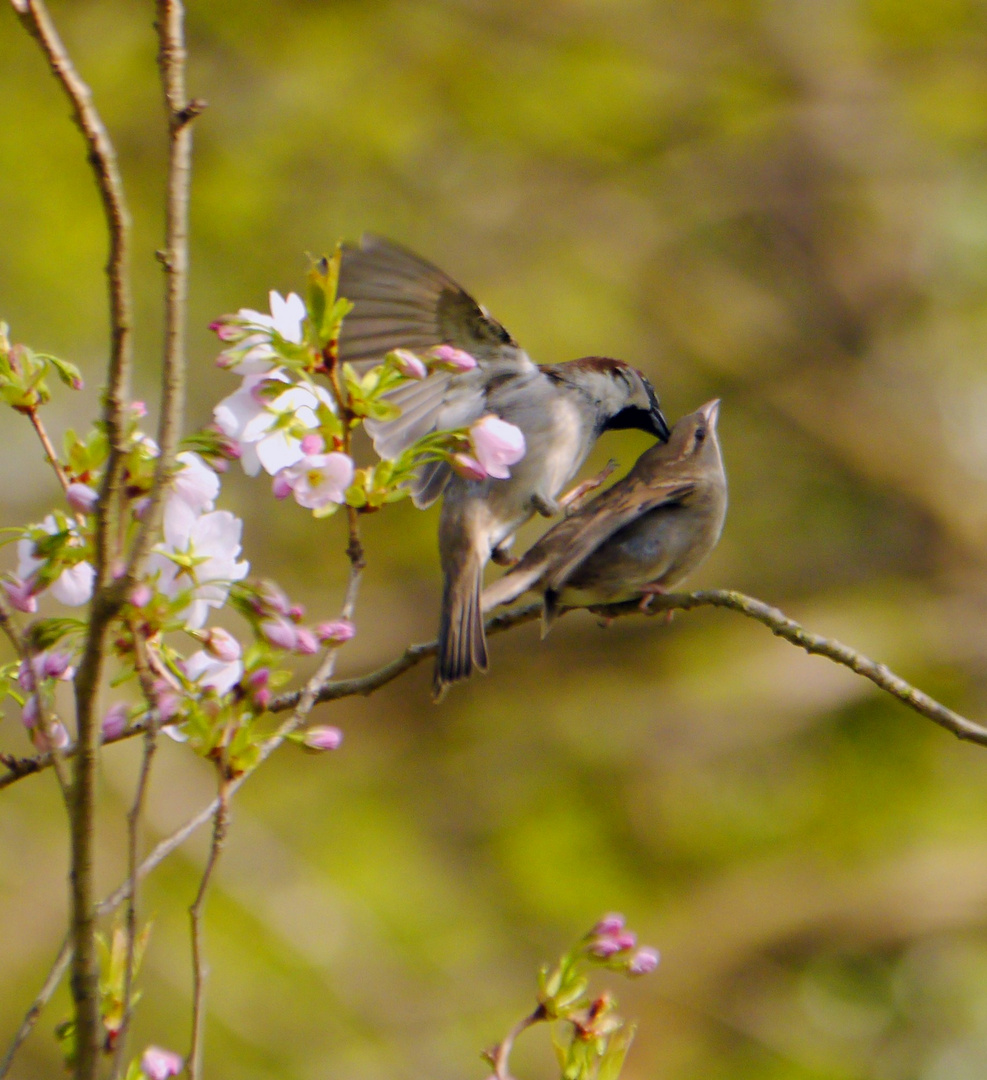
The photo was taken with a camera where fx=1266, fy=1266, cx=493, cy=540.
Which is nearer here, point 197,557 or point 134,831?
point 134,831

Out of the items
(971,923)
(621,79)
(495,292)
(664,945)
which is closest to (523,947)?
(664,945)

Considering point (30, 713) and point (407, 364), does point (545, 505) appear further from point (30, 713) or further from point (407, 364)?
point (30, 713)

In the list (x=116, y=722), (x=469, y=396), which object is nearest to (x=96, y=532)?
(x=116, y=722)

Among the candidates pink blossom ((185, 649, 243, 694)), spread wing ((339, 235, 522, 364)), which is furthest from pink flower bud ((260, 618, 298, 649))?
spread wing ((339, 235, 522, 364))

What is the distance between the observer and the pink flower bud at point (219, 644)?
6.45 feet

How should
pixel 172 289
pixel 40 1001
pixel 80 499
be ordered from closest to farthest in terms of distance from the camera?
pixel 172 289, pixel 40 1001, pixel 80 499

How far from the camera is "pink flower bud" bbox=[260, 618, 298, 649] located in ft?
6.17

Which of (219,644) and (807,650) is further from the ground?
(219,644)

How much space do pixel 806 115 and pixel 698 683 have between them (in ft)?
16.4

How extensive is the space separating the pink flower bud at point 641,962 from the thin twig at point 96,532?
1.12m

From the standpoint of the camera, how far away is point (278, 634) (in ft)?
6.17

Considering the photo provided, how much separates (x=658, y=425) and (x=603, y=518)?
38.7 inches

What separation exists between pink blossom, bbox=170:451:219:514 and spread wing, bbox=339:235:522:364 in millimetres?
1712

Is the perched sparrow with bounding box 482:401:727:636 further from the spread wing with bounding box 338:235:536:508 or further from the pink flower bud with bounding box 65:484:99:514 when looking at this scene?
the pink flower bud with bounding box 65:484:99:514
